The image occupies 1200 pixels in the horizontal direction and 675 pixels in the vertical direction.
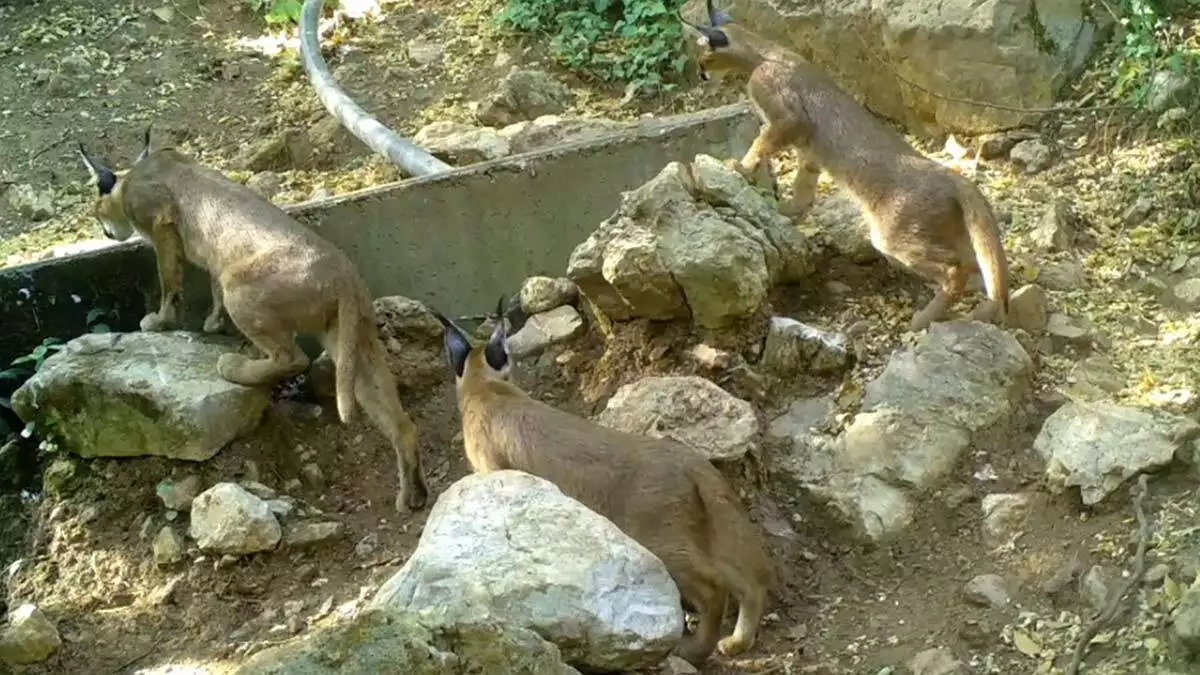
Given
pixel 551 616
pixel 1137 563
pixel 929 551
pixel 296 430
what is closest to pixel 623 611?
pixel 551 616

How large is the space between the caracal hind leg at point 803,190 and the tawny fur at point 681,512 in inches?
89.8

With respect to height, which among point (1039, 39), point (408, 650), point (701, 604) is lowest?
point (701, 604)

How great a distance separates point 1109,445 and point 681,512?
1628 mm

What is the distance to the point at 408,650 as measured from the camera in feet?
10.7

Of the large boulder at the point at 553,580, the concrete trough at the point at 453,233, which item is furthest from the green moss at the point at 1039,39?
the large boulder at the point at 553,580

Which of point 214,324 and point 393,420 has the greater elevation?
point 214,324

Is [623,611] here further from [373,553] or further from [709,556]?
[373,553]

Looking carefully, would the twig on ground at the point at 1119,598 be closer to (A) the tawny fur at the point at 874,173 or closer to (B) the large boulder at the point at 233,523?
(A) the tawny fur at the point at 874,173

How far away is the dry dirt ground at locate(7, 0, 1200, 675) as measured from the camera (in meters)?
4.55

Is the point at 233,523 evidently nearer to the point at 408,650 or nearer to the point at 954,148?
the point at 408,650

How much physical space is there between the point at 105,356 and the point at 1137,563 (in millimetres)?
4559

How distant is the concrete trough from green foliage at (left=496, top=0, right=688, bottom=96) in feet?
6.06

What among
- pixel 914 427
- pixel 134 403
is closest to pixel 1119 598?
pixel 914 427

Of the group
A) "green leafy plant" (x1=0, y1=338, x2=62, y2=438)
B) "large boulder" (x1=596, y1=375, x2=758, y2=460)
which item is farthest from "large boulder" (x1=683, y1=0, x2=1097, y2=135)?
"green leafy plant" (x1=0, y1=338, x2=62, y2=438)
